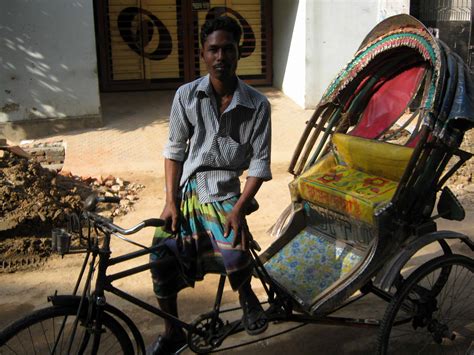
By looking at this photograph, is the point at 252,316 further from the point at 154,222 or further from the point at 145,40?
the point at 145,40

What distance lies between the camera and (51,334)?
2586mm

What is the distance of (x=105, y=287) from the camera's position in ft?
8.10

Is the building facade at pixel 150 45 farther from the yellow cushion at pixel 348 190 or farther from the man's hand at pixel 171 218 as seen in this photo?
the man's hand at pixel 171 218

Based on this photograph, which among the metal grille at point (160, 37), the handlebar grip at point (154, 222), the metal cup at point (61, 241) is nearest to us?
the metal cup at point (61, 241)

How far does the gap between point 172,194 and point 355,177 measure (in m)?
1.22

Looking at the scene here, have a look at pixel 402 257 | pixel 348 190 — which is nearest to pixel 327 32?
pixel 348 190

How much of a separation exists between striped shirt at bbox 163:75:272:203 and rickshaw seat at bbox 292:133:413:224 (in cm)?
65

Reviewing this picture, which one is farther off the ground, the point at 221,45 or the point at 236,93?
the point at 221,45

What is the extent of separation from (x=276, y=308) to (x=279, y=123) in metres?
6.12

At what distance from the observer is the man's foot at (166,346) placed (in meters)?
2.85

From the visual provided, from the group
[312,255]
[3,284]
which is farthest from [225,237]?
[3,284]

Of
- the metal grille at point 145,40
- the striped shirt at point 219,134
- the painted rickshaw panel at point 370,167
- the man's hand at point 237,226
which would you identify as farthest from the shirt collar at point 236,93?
the metal grille at point 145,40

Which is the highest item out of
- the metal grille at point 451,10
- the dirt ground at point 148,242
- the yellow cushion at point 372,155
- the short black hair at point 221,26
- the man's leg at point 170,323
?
the metal grille at point 451,10

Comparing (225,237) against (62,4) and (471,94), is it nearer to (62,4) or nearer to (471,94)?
(471,94)
